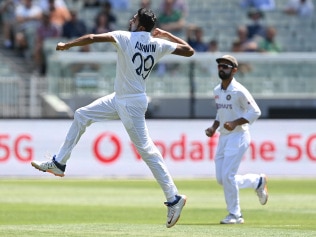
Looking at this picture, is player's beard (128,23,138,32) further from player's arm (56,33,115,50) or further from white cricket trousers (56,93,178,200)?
Result: white cricket trousers (56,93,178,200)

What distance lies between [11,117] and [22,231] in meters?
10.5

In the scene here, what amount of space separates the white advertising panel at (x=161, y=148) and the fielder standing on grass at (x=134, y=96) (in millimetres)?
9913

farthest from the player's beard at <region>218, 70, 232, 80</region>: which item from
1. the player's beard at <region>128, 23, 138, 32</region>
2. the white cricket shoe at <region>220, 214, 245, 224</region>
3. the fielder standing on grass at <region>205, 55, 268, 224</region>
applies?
the player's beard at <region>128, 23, 138, 32</region>

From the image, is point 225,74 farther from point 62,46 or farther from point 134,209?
point 62,46

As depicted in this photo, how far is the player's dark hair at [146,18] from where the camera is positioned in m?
10.3

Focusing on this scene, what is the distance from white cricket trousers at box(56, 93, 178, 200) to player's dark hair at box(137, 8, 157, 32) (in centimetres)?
72

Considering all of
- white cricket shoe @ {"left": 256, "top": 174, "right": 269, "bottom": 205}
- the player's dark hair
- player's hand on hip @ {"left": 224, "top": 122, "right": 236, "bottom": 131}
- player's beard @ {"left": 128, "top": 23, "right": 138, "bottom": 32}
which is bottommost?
white cricket shoe @ {"left": 256, "top": 174, "right": 269, "bottom": 205}

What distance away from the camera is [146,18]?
33.9 feet

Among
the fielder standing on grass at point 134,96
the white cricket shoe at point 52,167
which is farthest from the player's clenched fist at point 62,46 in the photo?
the white cricket shoe at point 52,167

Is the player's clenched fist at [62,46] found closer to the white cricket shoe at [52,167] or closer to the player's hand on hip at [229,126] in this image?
the white cricket shoe at [52,167]

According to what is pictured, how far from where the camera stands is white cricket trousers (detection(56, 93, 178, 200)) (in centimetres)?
1047

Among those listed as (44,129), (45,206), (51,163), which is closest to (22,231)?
(51,163)

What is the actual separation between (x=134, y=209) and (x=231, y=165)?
226 cm

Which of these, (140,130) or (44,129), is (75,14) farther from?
(140,130)
